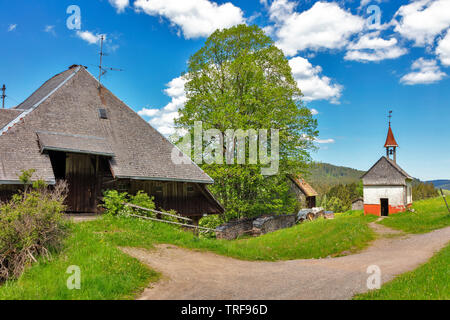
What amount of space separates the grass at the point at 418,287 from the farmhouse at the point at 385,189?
20.3 metres

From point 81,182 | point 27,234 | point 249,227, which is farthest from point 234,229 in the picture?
point 27,234

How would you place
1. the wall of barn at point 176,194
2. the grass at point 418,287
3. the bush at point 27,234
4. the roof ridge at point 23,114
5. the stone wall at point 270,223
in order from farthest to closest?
the stone wall at point 270,223, the wall of barn at point 176,194, the roof ridge at point 23,114, the bush at point 27,234, the grass at point 418,287

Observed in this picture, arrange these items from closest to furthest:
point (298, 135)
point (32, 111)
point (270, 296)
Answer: point (270, 296) → point (32, 111) → point (298, 135)

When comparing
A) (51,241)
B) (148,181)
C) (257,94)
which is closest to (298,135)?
(257,94)

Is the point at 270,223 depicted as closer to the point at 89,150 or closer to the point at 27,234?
the point at 89,150

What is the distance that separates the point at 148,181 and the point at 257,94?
13364mm

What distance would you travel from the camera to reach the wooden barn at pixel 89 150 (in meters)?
14.8

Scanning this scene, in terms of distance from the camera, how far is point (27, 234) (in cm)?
977

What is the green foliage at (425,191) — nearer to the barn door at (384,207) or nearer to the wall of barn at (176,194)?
the barn door at (384,207)

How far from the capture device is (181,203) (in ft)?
66.5

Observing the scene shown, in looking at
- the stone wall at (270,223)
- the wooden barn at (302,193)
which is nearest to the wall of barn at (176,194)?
the stone wall at (270,223)

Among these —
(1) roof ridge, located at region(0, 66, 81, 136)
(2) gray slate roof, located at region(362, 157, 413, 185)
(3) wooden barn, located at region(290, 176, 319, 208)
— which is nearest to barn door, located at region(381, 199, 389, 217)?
(2) gray slate roof, located at region(362, 157, 413, 185)

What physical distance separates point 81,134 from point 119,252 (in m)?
9.19
